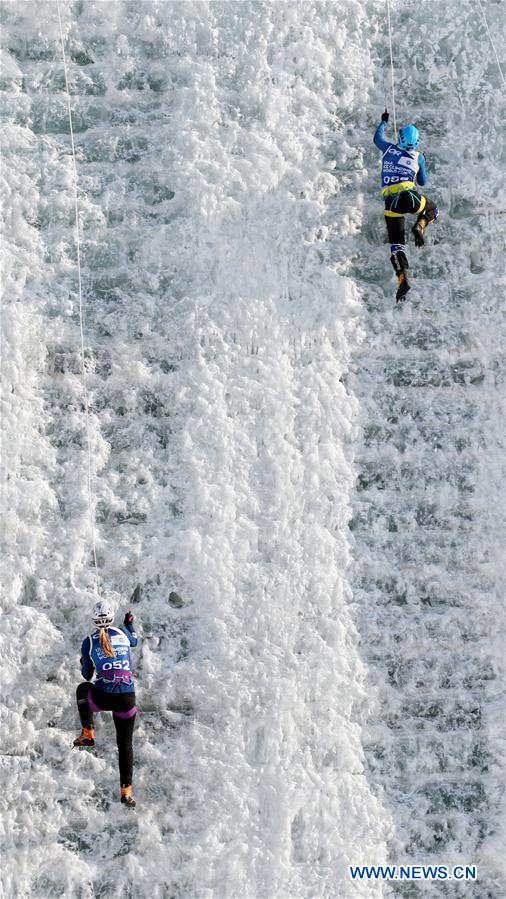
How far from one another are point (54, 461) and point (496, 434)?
217 centimetres

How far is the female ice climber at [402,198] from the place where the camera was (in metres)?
5.90

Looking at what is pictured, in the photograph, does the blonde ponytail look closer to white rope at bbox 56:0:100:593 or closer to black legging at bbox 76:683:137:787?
black legging at bbox 76:683:137:787

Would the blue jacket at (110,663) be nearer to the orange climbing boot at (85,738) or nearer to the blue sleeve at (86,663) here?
the blue sleeve at (86,663)

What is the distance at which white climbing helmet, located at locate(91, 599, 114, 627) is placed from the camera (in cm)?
530

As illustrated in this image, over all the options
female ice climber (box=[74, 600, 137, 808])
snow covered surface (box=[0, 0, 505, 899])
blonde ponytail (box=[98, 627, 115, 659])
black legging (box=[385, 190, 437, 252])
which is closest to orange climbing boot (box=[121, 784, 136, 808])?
female ice climber (box=[74, 600, 137, 808])

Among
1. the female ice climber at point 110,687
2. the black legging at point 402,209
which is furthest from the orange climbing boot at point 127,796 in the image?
the black legging at point 402,209

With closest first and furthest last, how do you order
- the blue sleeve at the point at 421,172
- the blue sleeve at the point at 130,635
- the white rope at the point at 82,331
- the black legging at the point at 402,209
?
the blue sleeve at the point at 130,635 → the white rope at the point at 82,331 → the black legging at the point at 402,209 → the blue sleeve at the point at 421,172

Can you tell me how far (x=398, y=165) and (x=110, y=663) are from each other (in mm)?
2787

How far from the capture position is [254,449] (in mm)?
5836

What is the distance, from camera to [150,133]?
6203 millimetres

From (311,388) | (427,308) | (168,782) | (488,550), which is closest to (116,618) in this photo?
→ (168,782)

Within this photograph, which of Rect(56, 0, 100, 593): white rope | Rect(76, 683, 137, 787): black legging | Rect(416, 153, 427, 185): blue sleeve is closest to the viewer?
Rect(76, 683, 137, 787): black legging

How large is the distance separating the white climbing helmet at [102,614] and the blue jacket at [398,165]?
2467 millimetres

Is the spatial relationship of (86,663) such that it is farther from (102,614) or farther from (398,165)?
(398,165)
